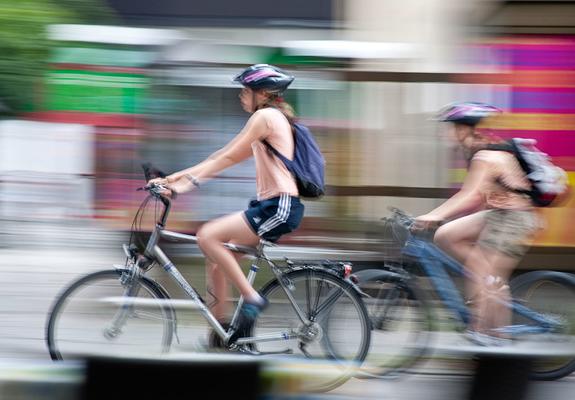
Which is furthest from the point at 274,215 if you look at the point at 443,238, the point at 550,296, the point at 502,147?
the point at 550,296

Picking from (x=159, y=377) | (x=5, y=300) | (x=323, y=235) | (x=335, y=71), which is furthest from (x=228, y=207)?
(x=159, y=377)

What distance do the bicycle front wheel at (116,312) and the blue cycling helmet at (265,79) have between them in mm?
1179

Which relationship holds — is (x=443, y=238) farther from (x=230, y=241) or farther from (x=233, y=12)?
(x=233, y=12)

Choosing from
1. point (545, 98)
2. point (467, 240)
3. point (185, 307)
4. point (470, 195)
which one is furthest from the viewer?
point (545, 98)

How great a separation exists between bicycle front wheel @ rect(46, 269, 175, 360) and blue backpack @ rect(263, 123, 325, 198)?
3.09 ft

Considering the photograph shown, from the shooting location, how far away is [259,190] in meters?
5.37

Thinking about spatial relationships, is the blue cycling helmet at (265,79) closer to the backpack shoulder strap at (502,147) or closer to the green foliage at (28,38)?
the backpack shoulder strap at (502,147)

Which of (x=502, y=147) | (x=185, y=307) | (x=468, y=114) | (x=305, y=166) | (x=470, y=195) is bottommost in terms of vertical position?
(x=185, y=307)

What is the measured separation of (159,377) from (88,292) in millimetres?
2779

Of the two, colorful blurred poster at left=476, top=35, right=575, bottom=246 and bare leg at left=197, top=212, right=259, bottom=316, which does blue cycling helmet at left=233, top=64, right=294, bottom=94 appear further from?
colorful blurred poster at left=476, top=35, right=575, bottom=246

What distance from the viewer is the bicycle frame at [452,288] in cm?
573

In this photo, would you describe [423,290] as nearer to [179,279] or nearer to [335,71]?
[179,279]

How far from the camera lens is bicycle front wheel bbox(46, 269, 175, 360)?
5375 mm

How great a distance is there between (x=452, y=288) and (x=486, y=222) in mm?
424
